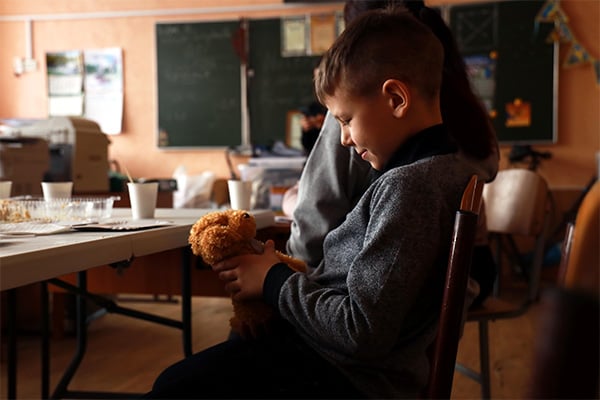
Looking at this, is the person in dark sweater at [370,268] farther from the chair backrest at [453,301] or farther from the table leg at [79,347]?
the table leg at [79,347]

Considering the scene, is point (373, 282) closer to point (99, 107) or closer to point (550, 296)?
point (550, 296)

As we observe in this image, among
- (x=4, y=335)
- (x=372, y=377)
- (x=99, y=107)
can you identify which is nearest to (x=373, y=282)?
(x=372, y=377)

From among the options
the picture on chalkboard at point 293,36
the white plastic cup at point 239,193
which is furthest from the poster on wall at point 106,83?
the white plastic cup at point 239,193

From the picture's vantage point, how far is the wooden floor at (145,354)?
95.1 inches

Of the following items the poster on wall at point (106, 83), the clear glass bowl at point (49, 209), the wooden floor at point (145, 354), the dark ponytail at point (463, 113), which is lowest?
the wooden floor at point (145, 354)

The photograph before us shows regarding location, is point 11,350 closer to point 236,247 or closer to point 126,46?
point 236,247

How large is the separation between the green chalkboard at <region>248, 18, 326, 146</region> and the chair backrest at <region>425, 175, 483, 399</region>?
4415mm

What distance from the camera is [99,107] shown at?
550cm

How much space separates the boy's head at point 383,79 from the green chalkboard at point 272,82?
4217 mm

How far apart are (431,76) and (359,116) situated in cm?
13

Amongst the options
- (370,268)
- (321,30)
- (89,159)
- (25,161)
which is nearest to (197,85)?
(321,30)

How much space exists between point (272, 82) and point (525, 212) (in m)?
3.44

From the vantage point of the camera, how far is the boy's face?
93 centimetres

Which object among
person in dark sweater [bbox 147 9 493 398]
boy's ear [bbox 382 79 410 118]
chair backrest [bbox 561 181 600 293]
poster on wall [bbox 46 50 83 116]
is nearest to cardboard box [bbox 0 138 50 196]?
person in dark sweater [bbox 147 9 493 398]
